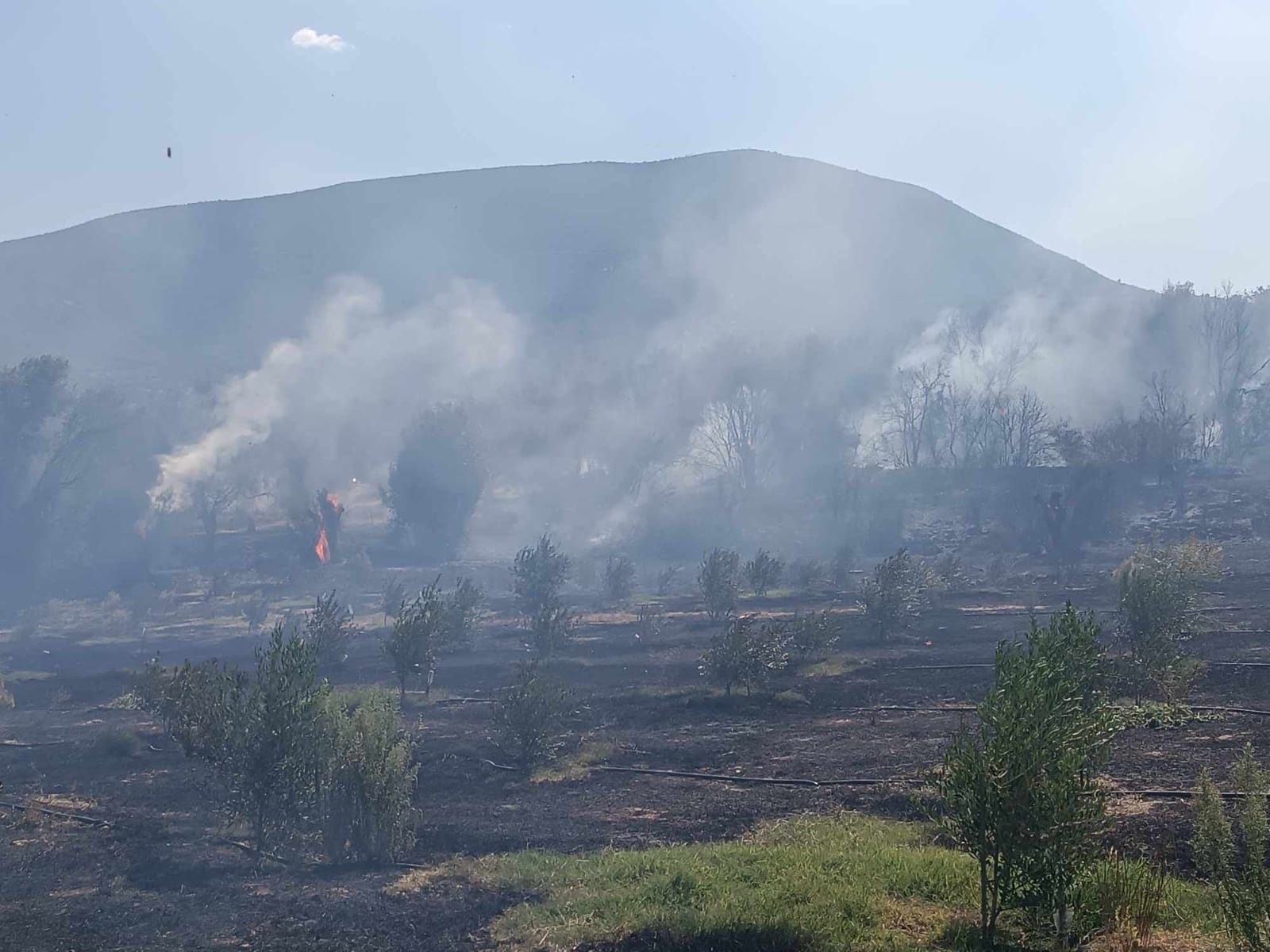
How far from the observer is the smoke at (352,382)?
87125 mm

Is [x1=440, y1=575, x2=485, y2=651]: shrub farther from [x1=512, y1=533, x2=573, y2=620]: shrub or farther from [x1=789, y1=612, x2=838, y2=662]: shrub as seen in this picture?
[x1=789, y1=612, x2=838, y2=662]: shrub

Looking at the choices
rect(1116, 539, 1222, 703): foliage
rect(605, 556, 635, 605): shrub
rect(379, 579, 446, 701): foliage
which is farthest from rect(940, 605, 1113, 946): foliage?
rect(605, 556, 635, 605): shrub

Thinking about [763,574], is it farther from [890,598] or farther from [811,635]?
[811,635]

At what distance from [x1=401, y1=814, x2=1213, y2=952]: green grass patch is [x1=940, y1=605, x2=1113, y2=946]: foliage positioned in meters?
1.17

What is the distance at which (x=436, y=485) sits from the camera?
70.3m

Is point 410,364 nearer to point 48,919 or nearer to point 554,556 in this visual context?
point 554,556

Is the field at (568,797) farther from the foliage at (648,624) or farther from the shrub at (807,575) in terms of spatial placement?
the shrub at (807,575)

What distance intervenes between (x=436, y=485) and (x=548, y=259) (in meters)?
82.7

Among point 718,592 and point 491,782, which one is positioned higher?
point 718,592

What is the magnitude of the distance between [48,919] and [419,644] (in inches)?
565

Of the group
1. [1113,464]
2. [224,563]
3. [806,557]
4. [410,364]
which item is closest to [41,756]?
[224,563]

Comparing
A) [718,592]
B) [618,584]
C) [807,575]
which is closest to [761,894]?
[718,592]

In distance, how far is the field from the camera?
1142cm

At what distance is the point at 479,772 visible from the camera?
19562 millimetres
